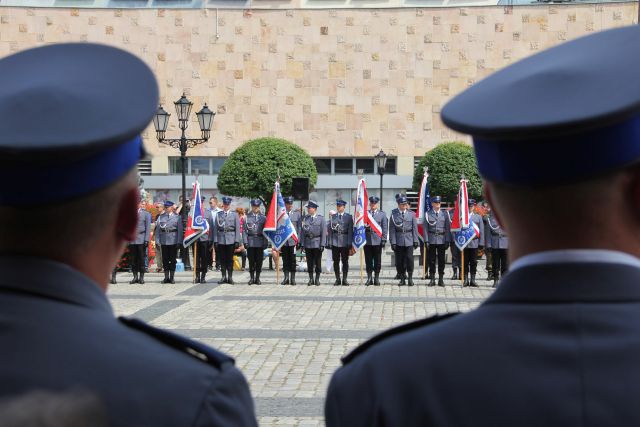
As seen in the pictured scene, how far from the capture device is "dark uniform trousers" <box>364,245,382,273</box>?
2033 centimetres

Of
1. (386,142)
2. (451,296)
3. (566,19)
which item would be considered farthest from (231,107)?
(451,296)

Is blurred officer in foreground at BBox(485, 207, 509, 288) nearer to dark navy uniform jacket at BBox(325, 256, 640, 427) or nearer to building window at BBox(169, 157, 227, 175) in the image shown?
dark navy uniform jacket at BBox(325, 256, 640, 427)

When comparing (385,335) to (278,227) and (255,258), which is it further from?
(278,227)

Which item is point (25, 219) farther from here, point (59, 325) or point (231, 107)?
point (231, 107)

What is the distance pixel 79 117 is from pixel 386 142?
51686 mm

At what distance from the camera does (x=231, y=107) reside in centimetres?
5247

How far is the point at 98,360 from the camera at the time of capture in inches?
62.9

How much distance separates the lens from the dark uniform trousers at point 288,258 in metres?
20.5

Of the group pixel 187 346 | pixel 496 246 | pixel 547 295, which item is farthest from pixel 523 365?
pixel 496 246

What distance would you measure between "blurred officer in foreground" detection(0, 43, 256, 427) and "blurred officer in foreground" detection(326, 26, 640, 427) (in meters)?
0.26

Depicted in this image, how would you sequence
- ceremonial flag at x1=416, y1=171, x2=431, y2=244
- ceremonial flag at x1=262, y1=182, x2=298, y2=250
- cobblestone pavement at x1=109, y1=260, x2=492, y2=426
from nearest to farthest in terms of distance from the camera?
cobblestone pavement at x1=109, y1=260, x2=492, y2=426
ceremonial flag at x1=262, y1=182, x2=298, y2=250
ceremonial flag at x1=416, y1=171, x2=431, y2=244

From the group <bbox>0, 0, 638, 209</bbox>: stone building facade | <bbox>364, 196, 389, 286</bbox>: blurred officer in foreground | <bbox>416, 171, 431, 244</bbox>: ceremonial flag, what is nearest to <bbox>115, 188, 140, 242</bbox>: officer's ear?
<bbox>364, 196, 389, 286</bbox>: blurred officer in foreground

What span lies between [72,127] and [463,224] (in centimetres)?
1948

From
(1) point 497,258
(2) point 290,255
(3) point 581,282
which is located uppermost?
(3) point 581,282
